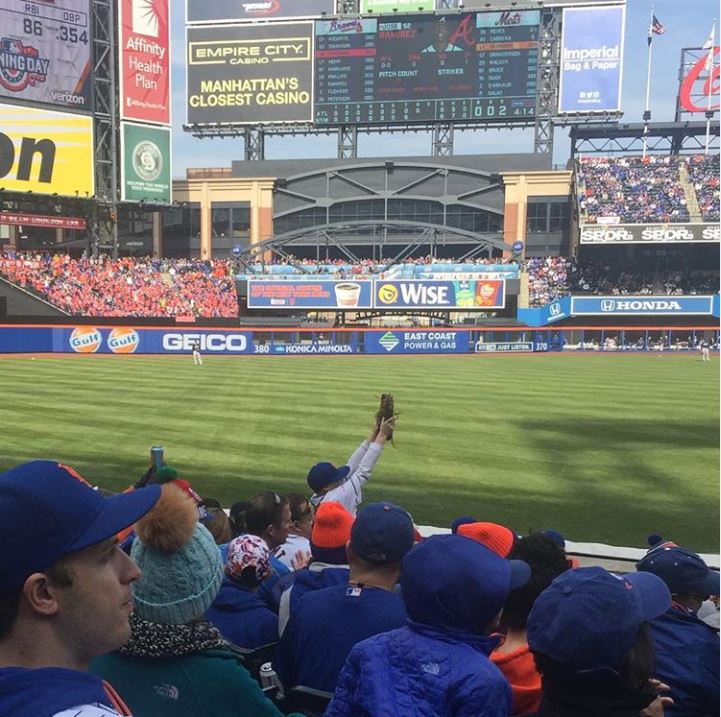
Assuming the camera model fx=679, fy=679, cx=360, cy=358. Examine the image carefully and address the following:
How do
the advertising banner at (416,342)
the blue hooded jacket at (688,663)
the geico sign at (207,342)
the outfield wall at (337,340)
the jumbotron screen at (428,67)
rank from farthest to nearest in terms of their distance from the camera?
the jumbotron screen at (428,67) → the advertising banner at (416,342) → the geico sign at (207,342) → the outfield wall at (337,340) → the blue hooded jacket at (688,663)

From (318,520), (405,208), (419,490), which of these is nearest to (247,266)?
(405,208)

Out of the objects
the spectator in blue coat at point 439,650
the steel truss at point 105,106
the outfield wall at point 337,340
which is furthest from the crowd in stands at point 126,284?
the spectator in blue coat at point 439,650

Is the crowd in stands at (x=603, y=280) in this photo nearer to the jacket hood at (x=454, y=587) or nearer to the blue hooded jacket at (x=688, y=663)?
the blue hooded jacket at (x=688, y=663)

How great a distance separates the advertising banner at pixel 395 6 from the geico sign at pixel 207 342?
32.9m

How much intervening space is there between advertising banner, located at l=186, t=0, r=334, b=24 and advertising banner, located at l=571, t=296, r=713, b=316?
31682 millimetres

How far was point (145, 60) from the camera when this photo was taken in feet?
164

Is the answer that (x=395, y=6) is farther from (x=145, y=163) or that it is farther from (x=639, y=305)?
(x=639, y=305)

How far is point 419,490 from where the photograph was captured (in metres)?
10.4

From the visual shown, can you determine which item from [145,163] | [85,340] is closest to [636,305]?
[85,340]

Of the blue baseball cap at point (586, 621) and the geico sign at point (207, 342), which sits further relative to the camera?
the geico sign at point (207, 342)

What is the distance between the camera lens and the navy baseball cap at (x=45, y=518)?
64.7 inches

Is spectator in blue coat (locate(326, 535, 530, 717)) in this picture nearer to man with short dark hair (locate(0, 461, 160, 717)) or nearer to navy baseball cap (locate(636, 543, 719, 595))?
man with short dark hair (locate(0, 461, 160, 717))

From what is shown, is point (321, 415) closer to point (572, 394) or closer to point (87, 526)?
point (572, 394)

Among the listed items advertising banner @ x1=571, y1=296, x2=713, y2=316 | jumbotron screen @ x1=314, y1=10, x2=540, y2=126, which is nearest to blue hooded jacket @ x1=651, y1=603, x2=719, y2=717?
advertising banner @ x1=571, y1=296, x2=713, y2=316
